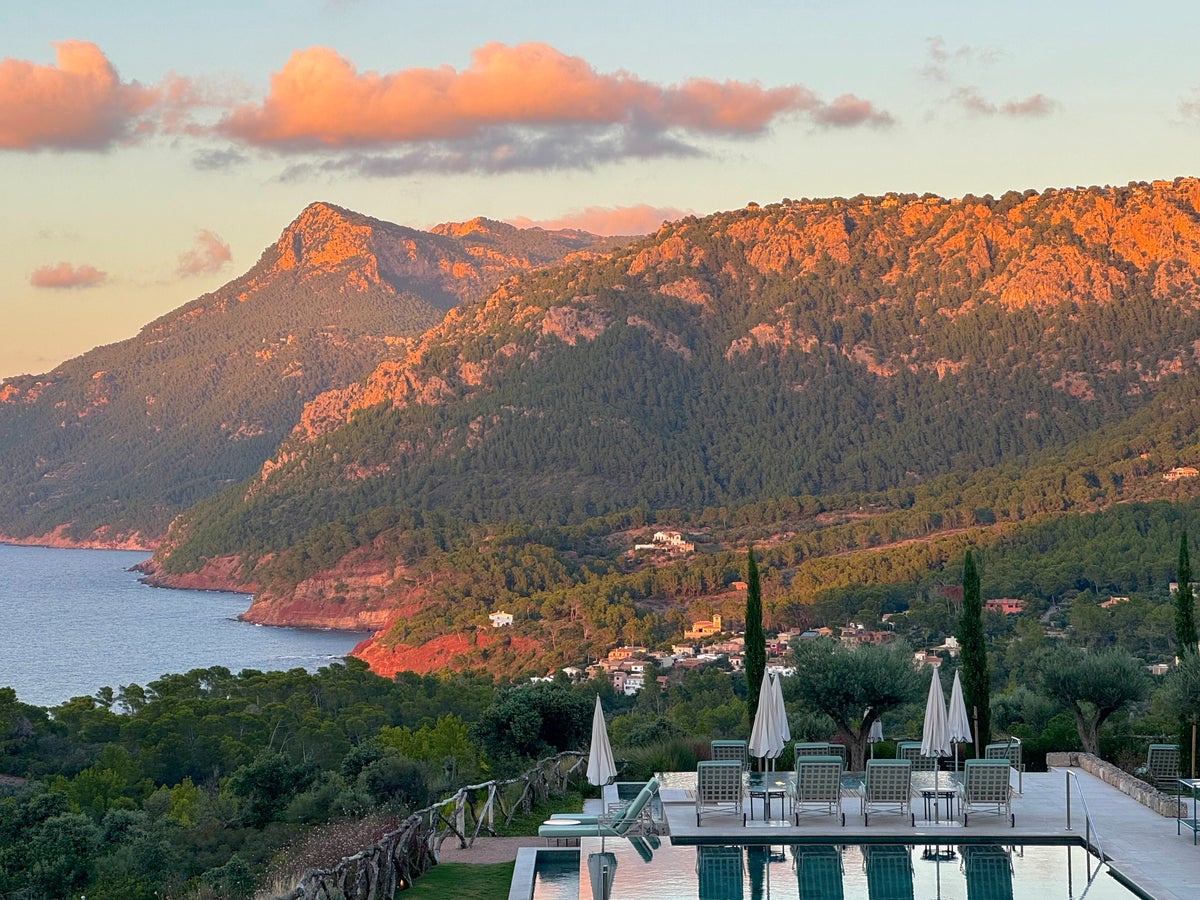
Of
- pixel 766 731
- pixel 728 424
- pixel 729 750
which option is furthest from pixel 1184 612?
pixel 728 424

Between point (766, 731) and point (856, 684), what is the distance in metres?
3.20

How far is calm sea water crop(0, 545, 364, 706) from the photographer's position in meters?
84.7

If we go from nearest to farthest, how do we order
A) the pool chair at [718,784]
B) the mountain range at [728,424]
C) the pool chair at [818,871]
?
the pool chair at [818,871] < the pool chair at [718,784] < the mountain range at [728,424]

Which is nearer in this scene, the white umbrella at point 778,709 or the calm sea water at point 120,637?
the white umbrella at point 778,709

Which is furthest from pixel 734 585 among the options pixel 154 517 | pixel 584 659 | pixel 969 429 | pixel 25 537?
pixel 25 537

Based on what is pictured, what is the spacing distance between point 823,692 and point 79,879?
9.34 meters

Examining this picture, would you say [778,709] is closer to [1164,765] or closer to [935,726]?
[935,726]

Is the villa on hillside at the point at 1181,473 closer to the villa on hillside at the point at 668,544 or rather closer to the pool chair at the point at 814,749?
→ the villa on hillside at the point at 668,544

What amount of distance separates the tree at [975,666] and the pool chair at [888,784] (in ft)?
13.2

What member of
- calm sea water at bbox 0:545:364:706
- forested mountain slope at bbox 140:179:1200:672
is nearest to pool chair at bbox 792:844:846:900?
calm sea water at bbox 0:545:364:706

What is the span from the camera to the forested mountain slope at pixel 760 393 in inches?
3922

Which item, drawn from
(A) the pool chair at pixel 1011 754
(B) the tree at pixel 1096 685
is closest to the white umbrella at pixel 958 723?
(A) the pool chair at pixel 1011 754

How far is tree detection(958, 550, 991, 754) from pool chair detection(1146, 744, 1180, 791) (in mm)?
2175

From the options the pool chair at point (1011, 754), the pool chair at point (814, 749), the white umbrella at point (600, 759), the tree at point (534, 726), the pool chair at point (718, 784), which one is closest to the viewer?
the white umbrella at point (600, 759)
